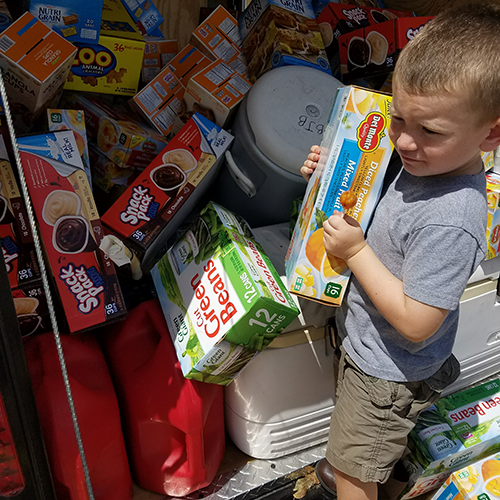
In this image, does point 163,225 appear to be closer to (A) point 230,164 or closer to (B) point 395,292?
(A) point 230,164

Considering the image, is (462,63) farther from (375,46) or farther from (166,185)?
(375,46)

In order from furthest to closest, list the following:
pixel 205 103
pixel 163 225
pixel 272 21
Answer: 1. pixel 272 21
2. pixel 205 103
3. pixel 163 225

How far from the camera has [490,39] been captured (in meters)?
0.83

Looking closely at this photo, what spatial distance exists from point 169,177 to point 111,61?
1.48 ft

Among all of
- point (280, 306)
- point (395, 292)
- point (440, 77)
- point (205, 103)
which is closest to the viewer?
point (440, 77)

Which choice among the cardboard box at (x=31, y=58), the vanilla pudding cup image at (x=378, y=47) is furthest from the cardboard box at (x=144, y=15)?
the vanilla pudding cup image at (x=378, y=47)

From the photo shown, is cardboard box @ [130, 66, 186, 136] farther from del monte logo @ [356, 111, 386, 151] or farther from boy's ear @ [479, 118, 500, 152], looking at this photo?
boy's ear @ [479, 118, 500, 152]

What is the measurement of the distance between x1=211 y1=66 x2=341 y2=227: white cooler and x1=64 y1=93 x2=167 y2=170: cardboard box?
248mm

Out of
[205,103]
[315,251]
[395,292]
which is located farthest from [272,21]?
[395,292]

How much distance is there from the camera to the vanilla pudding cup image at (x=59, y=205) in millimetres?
1232

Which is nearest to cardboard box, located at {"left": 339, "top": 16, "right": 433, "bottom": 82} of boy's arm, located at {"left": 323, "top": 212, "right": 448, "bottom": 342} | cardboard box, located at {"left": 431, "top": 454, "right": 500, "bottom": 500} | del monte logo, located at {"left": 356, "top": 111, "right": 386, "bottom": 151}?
A: del monte logo, located at {"left": 356, "top": 111, "right": 386, "bottom": 151}

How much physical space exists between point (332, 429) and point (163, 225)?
700mm

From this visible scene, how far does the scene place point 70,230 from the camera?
4.13ft

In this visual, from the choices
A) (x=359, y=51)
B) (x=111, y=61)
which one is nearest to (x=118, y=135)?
(x=111, y=61)
